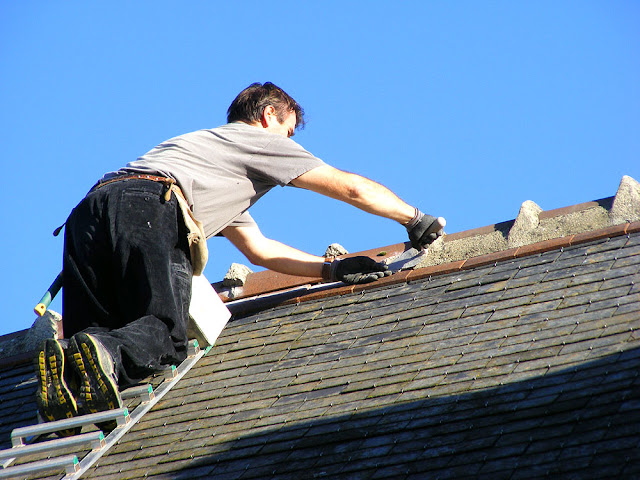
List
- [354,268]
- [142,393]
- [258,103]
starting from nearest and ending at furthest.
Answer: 1. [142,393]
2. [354,268]
3. [258,103]

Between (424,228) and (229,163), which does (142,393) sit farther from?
(424,228)

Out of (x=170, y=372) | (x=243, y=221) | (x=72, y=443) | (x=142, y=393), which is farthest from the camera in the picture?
(x=243, y=221)

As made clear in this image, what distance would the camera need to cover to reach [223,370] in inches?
175

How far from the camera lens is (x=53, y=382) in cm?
368

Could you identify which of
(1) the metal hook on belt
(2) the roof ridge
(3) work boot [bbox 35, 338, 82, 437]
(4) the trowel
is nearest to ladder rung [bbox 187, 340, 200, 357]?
(2) the roof ridge

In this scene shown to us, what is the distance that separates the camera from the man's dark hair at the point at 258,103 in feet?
17.4

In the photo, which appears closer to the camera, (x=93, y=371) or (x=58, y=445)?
(x=93, y=371)

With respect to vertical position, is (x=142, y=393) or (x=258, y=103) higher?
(x=258, y=103)

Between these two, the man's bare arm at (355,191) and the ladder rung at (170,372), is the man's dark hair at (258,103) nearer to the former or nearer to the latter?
the man's bare arm at (355,191)

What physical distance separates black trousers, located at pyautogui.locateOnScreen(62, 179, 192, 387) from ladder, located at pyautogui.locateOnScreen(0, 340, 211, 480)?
0.15 metres

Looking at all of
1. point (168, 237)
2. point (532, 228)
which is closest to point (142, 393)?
point (168, 237)

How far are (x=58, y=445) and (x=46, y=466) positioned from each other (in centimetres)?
15

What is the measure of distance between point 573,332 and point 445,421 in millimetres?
748

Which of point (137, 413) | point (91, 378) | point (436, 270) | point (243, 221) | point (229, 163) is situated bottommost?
point (137, 413)
